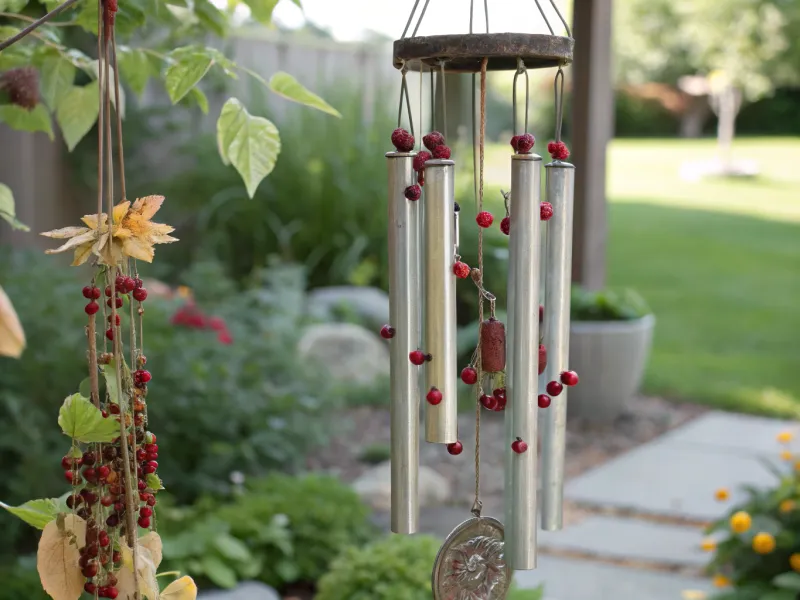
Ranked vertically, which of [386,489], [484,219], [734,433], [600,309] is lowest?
[734,433]

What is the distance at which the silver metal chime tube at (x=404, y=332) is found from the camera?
1.36m

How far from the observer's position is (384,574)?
2691 millimetres

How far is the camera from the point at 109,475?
1.22 meters

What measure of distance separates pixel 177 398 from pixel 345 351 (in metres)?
2.47

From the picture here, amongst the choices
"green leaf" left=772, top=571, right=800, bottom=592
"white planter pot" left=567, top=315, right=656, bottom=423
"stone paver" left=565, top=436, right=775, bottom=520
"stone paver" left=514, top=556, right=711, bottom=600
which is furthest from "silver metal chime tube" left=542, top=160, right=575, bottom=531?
"white planter pot" left=567, top=315, right=656, bottom=423

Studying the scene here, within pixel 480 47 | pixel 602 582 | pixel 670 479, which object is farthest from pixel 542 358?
pixel 670 479

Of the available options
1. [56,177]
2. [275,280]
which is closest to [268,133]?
[275,280]

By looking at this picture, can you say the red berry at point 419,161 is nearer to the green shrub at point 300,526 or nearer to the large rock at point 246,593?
the large rock at point 246,593

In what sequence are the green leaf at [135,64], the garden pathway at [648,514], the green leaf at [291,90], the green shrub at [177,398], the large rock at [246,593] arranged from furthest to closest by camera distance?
the garden pathway at [648,514] < the green shrub at [177,398] < the large rock at [246,593] < the green leaf at [135,64] < the green leaf at [291,90]

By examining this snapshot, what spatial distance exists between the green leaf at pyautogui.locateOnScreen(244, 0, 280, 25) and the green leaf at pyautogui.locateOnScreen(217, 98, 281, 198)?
180 millimetres

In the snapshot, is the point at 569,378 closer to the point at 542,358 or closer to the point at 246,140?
the point at 542,358

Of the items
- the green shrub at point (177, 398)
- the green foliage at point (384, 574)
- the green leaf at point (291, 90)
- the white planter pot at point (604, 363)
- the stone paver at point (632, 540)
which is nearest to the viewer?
the green leaf at point (291, 90)

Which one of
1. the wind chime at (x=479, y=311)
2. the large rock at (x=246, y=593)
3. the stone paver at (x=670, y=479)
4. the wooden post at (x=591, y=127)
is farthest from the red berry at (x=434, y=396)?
the wooden post at (x=591, y=127)

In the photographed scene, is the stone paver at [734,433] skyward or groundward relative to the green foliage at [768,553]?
groundward
